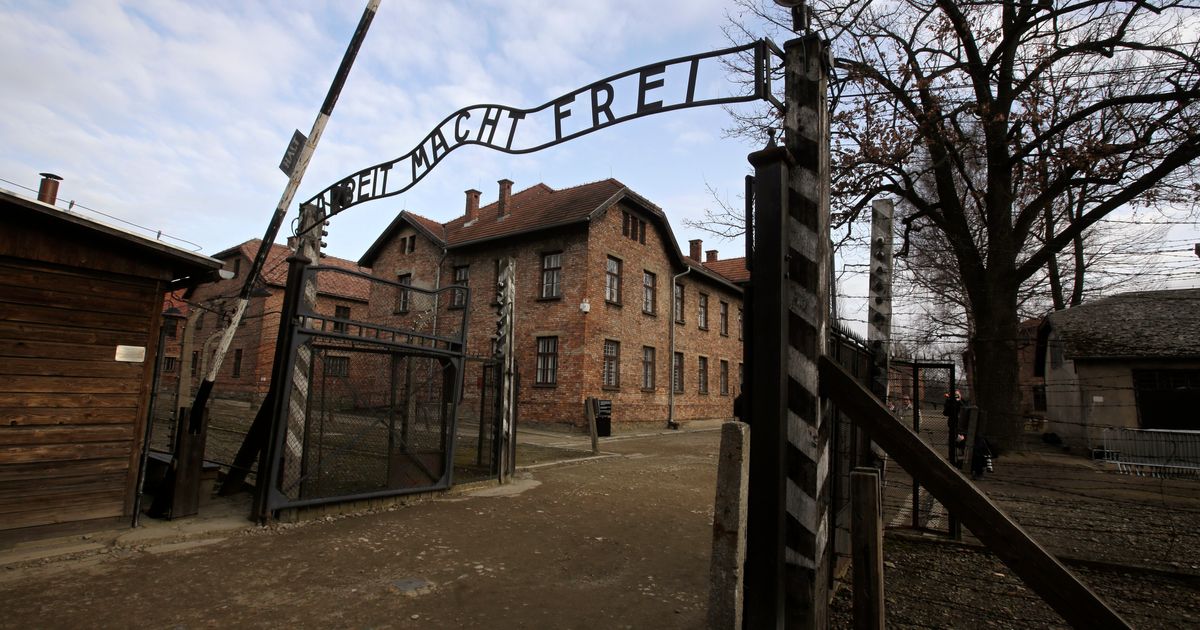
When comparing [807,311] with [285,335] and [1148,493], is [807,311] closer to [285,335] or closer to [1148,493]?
[285,335]

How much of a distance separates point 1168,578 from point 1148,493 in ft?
19.4

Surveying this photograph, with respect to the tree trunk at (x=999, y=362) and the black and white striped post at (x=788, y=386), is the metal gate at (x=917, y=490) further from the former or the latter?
the tree trunk at (x=999, y=362)

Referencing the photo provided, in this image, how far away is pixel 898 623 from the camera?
3750 millimetres

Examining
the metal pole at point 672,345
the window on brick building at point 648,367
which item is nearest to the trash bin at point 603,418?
the window on brick building at point 648,367

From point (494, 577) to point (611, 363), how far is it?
15955 millimetres

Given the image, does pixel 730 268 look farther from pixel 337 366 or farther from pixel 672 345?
pixel 337 366

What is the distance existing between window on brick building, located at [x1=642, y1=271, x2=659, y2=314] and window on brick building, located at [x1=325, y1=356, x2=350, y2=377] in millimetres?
16492

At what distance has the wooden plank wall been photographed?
501cm

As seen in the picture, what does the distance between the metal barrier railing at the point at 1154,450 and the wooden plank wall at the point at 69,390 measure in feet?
58.7

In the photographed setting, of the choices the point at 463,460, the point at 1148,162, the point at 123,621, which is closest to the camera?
the point at 123,621

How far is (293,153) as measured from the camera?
22.2 ft

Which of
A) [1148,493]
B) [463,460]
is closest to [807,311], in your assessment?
[463,460]

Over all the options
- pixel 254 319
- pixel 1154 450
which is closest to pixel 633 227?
pixel 1154 450

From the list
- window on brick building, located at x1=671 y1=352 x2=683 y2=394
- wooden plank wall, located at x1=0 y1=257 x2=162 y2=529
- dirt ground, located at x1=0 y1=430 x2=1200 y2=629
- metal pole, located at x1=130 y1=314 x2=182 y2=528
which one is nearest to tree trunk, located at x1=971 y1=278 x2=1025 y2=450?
dirt ground, located at x1=0 y1=430 x2=1200 y2=629
